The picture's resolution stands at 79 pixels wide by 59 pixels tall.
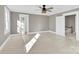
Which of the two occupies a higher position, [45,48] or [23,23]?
[23,23]

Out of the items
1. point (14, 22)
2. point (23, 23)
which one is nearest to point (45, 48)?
point (14, 22)

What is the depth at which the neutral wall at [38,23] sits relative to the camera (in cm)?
1028

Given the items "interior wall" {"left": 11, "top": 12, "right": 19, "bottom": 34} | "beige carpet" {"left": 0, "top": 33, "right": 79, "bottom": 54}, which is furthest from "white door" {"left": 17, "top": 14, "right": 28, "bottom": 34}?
"beige carpet" {"left": 0, "top": 33, "right": 79, "bottom": 54}

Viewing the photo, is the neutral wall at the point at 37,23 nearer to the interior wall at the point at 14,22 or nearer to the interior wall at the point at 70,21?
the interior wall at the point at 14,22

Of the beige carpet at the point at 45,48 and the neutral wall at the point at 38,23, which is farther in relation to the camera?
the neutral wall at the point at 38,23

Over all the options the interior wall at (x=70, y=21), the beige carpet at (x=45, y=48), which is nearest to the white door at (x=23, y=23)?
the interior wall at (x=70, y=21)

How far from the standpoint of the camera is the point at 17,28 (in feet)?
28.1

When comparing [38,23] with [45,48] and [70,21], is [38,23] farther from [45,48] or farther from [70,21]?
[45,48]

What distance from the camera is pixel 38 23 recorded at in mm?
10867

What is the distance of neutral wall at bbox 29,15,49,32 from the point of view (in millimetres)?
10281
